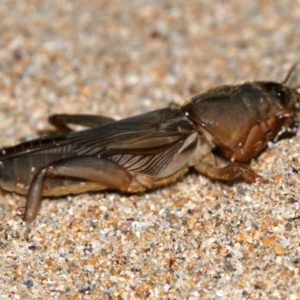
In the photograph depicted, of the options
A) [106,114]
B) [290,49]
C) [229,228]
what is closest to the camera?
[229,228]

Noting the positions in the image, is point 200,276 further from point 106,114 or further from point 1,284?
point 106,114

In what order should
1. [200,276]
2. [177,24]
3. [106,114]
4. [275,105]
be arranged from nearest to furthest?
[200,276], [275,105], [106,114], [177,24]

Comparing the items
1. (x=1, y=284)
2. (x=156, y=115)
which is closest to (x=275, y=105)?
(x=156, y=115)

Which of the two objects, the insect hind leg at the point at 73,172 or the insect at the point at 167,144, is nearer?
the insect hind leg at the point at 73,172

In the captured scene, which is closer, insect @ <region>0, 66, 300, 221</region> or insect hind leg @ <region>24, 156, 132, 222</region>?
insect hind leg @ <region>24, 156, 132, 222</region>

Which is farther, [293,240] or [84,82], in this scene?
[84,82]

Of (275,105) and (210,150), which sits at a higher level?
(275,105)

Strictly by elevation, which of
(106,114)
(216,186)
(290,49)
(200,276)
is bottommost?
(200,276)

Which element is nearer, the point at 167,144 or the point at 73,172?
the point at 73,172
